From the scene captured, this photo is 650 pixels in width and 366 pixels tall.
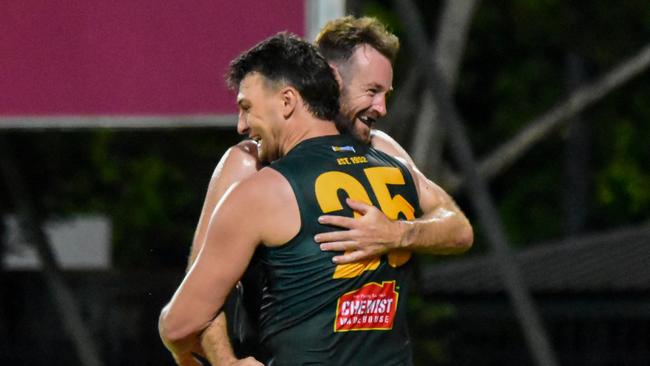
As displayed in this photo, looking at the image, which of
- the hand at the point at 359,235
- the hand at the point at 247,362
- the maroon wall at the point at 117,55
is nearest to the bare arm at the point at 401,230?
the hand at the point at 359,235

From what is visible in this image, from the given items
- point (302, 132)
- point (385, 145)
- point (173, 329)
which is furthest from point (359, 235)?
point (385, 145)

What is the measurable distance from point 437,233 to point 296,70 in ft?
2.20

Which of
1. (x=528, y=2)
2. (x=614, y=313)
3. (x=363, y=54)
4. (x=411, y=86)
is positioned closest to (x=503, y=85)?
(x=528, y=2)

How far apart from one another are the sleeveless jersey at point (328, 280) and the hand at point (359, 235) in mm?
21

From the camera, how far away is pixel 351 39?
15.6 feet

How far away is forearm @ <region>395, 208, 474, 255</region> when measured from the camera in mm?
4336

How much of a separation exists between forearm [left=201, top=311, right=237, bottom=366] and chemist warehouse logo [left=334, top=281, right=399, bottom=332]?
0.97 ft

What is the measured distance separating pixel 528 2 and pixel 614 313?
320 centimetres

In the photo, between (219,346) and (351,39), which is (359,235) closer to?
(219,346)

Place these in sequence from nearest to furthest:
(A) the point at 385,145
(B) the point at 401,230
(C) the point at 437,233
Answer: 1. (B) the point at 401,230
2. (C) the point at 437,233
3. (A) the point at 385,145

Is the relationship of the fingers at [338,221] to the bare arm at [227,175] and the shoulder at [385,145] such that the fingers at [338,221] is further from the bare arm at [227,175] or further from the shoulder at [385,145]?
the shoulder at [385,145]

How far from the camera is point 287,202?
4109 mm

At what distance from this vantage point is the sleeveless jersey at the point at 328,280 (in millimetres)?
4160

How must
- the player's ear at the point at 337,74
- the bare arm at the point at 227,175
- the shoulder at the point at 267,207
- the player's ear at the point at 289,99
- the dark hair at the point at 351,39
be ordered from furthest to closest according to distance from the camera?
the dark hair at the point at 351,39 < the bare arm at the point at 227,175 < the player's ear at the point at 337,74 < the player's ear at the point at 289,99 < the shoulder at the point at 267,207
